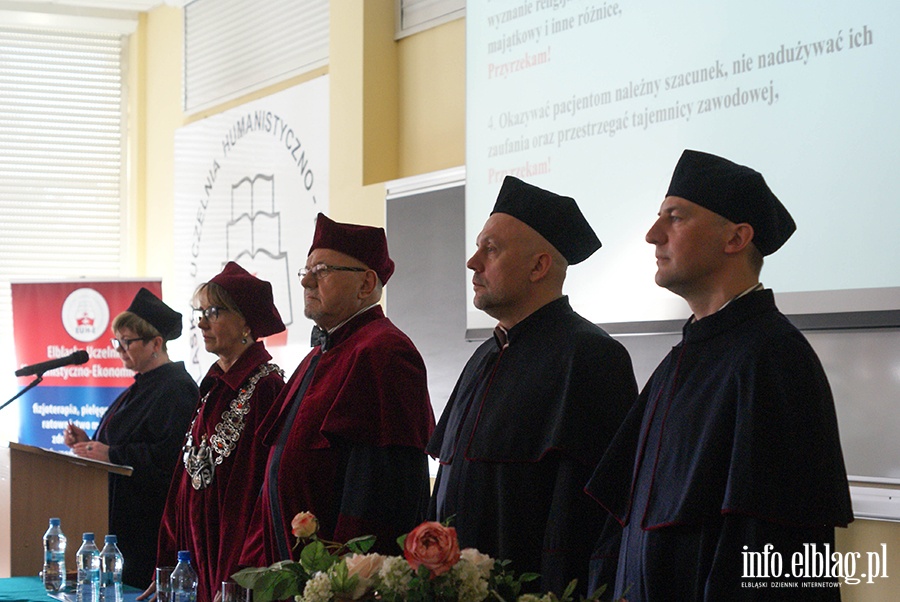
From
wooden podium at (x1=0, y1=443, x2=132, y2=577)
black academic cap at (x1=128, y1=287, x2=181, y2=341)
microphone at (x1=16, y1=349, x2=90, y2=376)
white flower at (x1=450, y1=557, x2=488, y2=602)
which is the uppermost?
black academic cap at (x1=128, y1=287, x2=181, y2=341)

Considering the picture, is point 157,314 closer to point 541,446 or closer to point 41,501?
point 41,501

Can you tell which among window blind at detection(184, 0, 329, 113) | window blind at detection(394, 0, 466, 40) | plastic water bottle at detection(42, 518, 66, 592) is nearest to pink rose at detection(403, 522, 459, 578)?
plastic water bottle at detection(42, 518, 66, 592)

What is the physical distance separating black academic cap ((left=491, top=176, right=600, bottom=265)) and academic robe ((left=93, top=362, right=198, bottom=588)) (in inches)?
78.8

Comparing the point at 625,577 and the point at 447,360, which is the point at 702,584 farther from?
the point at 447,360

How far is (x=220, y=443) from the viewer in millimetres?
3445

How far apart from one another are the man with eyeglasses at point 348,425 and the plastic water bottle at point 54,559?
82cm

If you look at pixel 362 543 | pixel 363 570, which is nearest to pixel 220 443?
pixel 362 543

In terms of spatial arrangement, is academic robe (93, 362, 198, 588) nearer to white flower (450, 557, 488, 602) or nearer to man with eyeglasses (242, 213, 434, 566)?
man with eyeglasses (242, 213, 434, 566)

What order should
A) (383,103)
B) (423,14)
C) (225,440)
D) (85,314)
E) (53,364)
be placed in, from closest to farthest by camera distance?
1. (225,440)
2. (53,364)
3. (423,14)
4. (383,103)
5. (85,314)

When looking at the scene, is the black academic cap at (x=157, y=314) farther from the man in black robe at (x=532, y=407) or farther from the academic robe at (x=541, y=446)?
the academic robe at (x=541, y=446)

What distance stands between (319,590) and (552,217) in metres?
1.29

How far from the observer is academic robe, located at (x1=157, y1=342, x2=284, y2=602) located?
335 centimetres

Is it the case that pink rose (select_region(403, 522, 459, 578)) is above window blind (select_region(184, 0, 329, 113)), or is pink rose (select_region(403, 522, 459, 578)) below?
below

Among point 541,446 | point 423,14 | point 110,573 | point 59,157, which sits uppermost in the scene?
point 423,14
